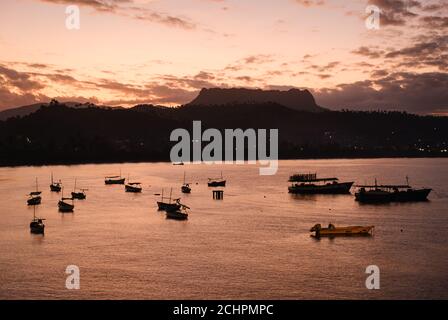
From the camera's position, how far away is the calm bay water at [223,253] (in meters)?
46.0

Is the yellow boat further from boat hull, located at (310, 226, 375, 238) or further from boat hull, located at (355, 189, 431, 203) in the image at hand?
boat hull, located at (355, 189, 431, 203)

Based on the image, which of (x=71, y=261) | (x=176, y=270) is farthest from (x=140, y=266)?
(x=71, y=261)

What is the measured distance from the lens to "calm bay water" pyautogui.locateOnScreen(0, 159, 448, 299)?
46.0 metres

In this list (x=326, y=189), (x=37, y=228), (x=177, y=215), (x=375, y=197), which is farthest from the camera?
(x=326, y=189)

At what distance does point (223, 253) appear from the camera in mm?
60125

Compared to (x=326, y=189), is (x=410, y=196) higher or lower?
lower

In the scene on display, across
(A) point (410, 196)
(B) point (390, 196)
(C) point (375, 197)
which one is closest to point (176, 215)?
(C) point (375, 197)

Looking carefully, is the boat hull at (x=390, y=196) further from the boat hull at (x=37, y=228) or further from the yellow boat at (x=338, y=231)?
the boat hull at (x=37, y=228)

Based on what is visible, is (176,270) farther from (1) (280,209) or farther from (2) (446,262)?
(1) (280,209)

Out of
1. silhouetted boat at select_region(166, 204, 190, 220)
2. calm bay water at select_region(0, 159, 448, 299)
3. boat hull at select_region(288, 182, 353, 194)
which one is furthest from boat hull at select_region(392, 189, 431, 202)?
silhouetted boat at select_region(166, 204, 190, 220)

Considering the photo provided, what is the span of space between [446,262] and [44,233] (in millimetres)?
53193

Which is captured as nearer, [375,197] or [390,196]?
[375,197]

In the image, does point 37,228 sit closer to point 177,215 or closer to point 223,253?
point 177,215

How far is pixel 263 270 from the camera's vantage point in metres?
52.1
